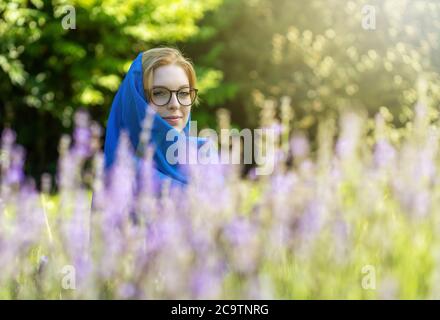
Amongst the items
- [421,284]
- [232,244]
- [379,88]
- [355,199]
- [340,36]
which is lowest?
[421,284]

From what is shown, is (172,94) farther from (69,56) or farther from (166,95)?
(69,56)

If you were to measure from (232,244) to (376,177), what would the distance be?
52 centimetres

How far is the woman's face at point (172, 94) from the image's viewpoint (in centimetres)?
282

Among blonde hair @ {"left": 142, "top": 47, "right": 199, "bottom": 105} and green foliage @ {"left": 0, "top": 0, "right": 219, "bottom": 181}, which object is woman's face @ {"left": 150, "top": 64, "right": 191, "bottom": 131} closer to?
blonde hair @ {"left": 142, "top": 47, "right": 199, "bottom": 105}

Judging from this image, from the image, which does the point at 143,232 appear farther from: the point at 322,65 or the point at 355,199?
the point at 322,65

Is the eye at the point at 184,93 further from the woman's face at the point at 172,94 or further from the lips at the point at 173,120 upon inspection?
the lips at the point at 173,120

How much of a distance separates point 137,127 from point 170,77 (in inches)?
10.3

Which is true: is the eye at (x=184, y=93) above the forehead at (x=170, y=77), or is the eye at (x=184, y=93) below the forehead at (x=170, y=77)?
below

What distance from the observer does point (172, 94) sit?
2854 mm

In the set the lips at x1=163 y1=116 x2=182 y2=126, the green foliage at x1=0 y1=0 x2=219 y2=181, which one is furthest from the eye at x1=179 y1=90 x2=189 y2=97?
the green foliage at x1=0 y1=0 x2=219 y2=181

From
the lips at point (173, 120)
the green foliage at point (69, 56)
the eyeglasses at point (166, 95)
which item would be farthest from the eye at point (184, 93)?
the green foliage at point (69, 56)

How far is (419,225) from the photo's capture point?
190 centimetres

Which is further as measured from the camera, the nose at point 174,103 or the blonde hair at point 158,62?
the blonde hair at point 158,62

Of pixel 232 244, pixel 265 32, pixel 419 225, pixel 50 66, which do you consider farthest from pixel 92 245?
pixel 265 32
